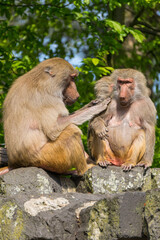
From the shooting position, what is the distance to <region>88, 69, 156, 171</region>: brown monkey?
6.01 meters

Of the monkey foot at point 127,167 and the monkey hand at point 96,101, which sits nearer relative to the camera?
the monkey foot at point 127,167

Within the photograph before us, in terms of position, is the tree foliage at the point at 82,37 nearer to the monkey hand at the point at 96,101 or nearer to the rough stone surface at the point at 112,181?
the monkey hand at the point at 96,101

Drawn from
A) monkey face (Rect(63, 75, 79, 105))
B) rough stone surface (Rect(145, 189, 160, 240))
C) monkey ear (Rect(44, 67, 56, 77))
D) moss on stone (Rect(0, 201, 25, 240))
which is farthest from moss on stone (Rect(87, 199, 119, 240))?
monkey ear (Rect(44, 67, 56, 77))

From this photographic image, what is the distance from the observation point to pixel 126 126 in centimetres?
620

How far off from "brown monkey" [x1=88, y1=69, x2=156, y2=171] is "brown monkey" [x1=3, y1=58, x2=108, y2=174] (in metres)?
0.31

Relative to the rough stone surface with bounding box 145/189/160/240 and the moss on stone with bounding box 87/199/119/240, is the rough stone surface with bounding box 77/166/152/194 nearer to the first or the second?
the moss on stone with bounding box 87/199/119/240

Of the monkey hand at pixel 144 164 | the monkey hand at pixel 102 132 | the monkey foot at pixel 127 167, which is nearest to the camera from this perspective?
the monkey foot at pixel 127 167

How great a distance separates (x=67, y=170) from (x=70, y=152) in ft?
1.00

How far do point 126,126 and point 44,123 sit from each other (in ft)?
3.93

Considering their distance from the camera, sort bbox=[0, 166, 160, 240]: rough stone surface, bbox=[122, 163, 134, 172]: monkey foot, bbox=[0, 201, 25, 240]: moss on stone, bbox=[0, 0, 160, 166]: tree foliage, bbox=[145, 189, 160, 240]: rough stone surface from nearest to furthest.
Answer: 1. bbox=[145, 189, 160, 240]: rough stone surface
2. bbox=[0, 166, 160, 240]: rough stone surface
3. bbox=[0, 201, 25, 240]: moss on stone
4. bbox=[122, 163, 134, 172]: monkey foot
5. bbox=[0, 0, 160, 166]: tree foliage

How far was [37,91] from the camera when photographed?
5918 millimetres

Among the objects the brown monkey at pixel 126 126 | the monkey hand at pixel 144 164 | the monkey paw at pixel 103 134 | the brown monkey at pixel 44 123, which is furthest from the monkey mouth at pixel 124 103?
the monkey hand at pixel 144 164

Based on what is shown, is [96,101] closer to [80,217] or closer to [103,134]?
[103,134]

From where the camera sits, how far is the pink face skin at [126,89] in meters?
6.00
